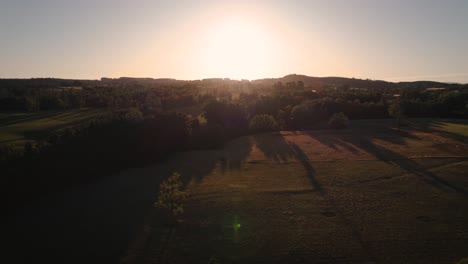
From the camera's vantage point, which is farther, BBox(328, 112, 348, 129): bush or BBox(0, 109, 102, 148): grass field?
BBox(328, 112, 348, 129): bush

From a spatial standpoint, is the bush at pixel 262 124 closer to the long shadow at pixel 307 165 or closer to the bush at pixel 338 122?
the bush at pixel 338 122

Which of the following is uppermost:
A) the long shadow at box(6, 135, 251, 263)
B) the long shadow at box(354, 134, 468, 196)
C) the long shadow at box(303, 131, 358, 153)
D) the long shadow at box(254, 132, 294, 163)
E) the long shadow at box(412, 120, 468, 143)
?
the long shadow at box(412, 120, 468, 143)

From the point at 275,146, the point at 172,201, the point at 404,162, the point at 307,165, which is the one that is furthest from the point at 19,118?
the point at 404,162

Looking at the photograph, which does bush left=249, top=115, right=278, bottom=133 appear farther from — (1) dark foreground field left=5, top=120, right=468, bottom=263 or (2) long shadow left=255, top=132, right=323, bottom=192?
(1) dark foreground field left=5, top=120, right=468, bottom=263

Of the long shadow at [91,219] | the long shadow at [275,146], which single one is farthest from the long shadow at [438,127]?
the long shadow at [91,219]

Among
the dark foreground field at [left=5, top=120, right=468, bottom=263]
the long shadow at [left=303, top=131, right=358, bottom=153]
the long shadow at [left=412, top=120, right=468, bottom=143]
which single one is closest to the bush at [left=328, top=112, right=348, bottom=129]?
the long shadow at [left=303, top=131, right=358, bottom=153]
